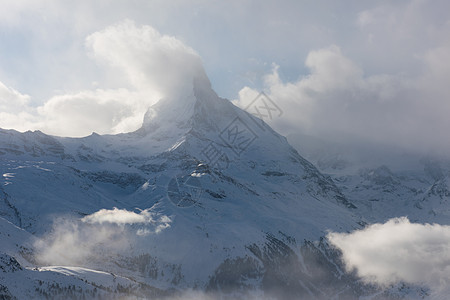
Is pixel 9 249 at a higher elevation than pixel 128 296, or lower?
lower

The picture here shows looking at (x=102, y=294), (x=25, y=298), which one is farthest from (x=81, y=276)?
(x=25, y=298)

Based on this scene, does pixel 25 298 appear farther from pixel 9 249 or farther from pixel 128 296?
pixel 9 249

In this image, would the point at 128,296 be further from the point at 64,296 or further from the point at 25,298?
the point at 25,298

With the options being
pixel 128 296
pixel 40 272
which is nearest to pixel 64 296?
pixel 40 272

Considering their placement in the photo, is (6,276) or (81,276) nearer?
(6,276)

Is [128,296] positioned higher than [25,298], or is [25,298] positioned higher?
[128,296]

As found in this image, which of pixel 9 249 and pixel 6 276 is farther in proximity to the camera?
pixel 9 249

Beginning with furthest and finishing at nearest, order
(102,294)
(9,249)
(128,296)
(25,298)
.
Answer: (9,249), (128,296), (102,294), (25,298)

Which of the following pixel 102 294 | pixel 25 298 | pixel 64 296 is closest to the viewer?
pixel 25 298

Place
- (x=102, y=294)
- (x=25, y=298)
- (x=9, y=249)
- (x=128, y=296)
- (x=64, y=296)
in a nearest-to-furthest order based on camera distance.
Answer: (x=25, y=298) < (x=64, y=296) < (x=102, y=294) < (x=128, y=296) < (x=9, y=249)

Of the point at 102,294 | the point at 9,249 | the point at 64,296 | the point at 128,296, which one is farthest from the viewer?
the point at 9,249
